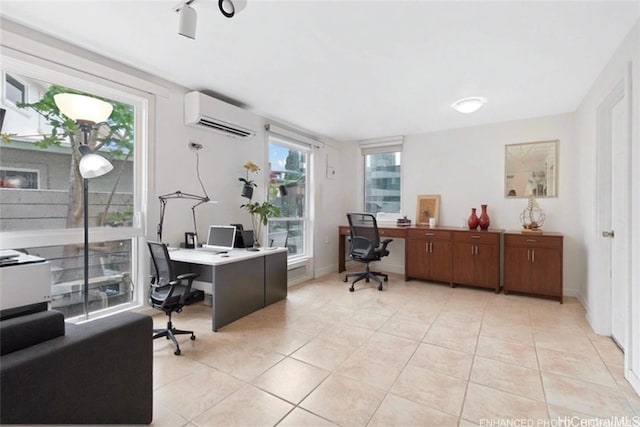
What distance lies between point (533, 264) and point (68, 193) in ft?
16.7

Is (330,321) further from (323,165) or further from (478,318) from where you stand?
Result: (323,165)

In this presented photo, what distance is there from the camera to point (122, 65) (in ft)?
8.84

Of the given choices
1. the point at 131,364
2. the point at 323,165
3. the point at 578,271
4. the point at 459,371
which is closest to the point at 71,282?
the point at 131,364

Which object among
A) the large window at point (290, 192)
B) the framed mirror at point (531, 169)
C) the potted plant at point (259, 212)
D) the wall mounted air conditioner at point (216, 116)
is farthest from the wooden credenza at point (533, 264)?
the wall mounted air conditioner at point (216, 116)

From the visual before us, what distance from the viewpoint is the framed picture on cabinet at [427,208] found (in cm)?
486

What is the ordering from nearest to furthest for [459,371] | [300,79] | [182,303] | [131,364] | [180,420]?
[131,364], [180,420], [459,371], [182,303], [300,79]

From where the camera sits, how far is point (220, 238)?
10.9ft

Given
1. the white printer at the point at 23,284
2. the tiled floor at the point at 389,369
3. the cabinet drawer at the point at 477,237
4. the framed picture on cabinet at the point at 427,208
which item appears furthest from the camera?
the framed picture on cabinet at the point at 427,208

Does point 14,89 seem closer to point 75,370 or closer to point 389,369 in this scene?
point 75,370

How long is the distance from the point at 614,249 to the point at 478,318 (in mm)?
1314

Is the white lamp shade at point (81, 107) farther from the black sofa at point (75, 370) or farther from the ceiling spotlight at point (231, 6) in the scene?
the black sofa at point (75, 370)

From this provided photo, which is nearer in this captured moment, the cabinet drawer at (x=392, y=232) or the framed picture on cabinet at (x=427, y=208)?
the cabinet drawer at (x=392, y=232)

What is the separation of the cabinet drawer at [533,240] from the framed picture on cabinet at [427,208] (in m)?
1.13

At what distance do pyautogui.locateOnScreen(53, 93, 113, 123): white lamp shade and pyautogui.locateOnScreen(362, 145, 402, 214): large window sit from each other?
423 centimetres
